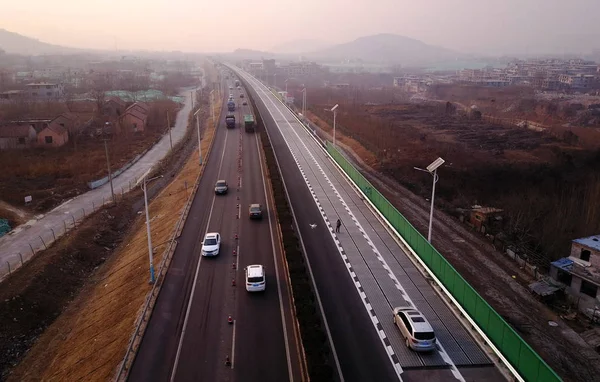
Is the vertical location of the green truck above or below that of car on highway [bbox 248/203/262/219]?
above

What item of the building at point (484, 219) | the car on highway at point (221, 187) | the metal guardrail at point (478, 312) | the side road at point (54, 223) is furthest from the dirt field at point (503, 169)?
the side road at point (54, 223)

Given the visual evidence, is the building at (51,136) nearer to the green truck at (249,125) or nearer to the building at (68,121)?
the building at (68,121)

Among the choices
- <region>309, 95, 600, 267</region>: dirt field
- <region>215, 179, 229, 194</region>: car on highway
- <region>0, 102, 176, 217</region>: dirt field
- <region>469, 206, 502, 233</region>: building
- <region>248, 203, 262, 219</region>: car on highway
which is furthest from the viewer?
<region>0, 102, 176, 217</region>: dirt field

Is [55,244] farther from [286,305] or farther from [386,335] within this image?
[386,335]

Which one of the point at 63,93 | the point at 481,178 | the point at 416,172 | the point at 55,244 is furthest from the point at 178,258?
the point at 63,93

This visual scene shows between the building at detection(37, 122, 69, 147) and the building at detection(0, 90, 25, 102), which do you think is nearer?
the building at detection(37, 122, 69, 147)

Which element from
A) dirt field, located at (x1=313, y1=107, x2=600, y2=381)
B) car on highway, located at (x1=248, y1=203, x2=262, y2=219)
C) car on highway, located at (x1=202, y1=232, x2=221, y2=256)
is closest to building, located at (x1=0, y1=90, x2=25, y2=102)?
car on highway, located at (x1=248, y1=203, x2=262, y2=219)

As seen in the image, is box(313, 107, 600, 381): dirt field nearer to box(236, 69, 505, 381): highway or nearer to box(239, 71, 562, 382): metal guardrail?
box(239, 71, 562, 382): metal guardrail
